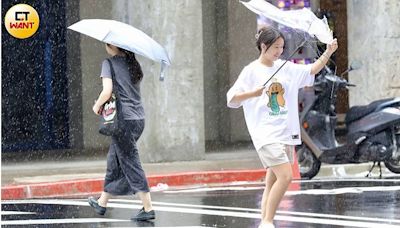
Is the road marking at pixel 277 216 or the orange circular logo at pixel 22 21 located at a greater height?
the orange circular logo at pixel 22 21

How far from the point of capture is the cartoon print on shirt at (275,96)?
29.0 ft

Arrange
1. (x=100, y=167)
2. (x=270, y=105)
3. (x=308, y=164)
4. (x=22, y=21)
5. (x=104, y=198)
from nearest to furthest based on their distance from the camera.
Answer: (x=270, y=105), (x=104, y=198), (x=308, y=164), (x=22, y=21), (x=100, y=167)

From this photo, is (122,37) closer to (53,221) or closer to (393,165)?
(53,221)

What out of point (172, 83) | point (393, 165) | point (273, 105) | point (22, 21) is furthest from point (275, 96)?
point (172, 83)

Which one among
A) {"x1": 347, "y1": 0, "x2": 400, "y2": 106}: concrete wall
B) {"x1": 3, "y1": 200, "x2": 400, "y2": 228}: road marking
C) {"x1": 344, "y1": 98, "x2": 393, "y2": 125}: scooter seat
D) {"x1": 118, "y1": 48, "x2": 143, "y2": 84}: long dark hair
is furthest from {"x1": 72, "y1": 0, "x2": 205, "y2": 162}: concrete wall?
{"x1": 118, "y1": 48, "x2": 143, "y2": 84}: long dark hair

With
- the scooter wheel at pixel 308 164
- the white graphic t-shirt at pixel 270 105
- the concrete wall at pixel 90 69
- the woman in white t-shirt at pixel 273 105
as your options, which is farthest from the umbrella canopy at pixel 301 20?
the concrete wall at pixel 90 69

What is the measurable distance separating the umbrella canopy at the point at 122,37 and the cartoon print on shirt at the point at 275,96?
165cm

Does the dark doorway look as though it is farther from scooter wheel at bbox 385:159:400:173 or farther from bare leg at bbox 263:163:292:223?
bare leg at bbox 263:163:292:223

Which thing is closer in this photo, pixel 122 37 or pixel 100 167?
pixel 122 37

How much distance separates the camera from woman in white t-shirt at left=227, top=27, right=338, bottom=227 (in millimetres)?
8727

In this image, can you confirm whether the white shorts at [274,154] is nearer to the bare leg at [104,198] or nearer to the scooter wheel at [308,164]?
the bare leg at [104,198]

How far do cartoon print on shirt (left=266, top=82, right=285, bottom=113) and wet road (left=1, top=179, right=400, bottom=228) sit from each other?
1285 mm

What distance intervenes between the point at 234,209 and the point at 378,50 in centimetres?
698

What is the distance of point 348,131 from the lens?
14.2 meters
